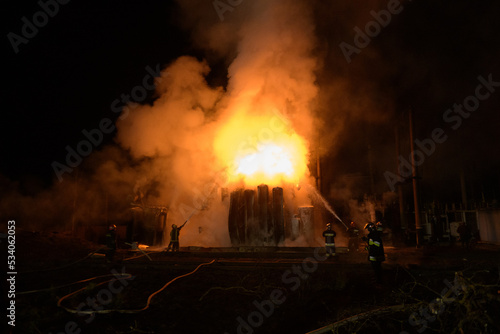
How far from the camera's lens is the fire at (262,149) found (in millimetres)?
16516

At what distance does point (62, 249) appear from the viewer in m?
13.9

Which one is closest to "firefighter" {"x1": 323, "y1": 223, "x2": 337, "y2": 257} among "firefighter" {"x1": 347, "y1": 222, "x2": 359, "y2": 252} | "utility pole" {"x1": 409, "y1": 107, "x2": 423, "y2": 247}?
"firefighter" {"x1": 347, "y1": 222, "x2": 359, "y2": 252}

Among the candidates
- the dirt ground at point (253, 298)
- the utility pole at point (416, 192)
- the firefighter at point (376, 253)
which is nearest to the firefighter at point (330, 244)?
the dirt ground at point (253, 298)

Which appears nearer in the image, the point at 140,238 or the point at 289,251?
the point at 289,251

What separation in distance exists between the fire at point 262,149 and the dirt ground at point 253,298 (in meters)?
5.93

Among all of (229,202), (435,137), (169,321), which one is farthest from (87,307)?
(435,137)

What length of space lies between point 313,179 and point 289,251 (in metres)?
6.12

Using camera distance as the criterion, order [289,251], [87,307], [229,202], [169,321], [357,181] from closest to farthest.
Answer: [169,321] < [87,307] < [289,251] < [229,202] < [357,181]

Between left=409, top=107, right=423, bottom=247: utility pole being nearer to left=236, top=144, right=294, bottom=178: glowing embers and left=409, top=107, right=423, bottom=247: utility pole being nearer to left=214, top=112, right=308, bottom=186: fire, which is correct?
left=214, top=112, right=308, bottom=186: fire

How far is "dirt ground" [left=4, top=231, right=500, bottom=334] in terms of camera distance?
5672 mm

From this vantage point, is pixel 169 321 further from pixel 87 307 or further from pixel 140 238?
pixel 140 238

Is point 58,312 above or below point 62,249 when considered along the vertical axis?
below

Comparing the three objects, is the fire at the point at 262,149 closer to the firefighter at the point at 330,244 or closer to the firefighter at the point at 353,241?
the firefighter at the point at 353,241

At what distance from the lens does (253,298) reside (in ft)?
24.7
